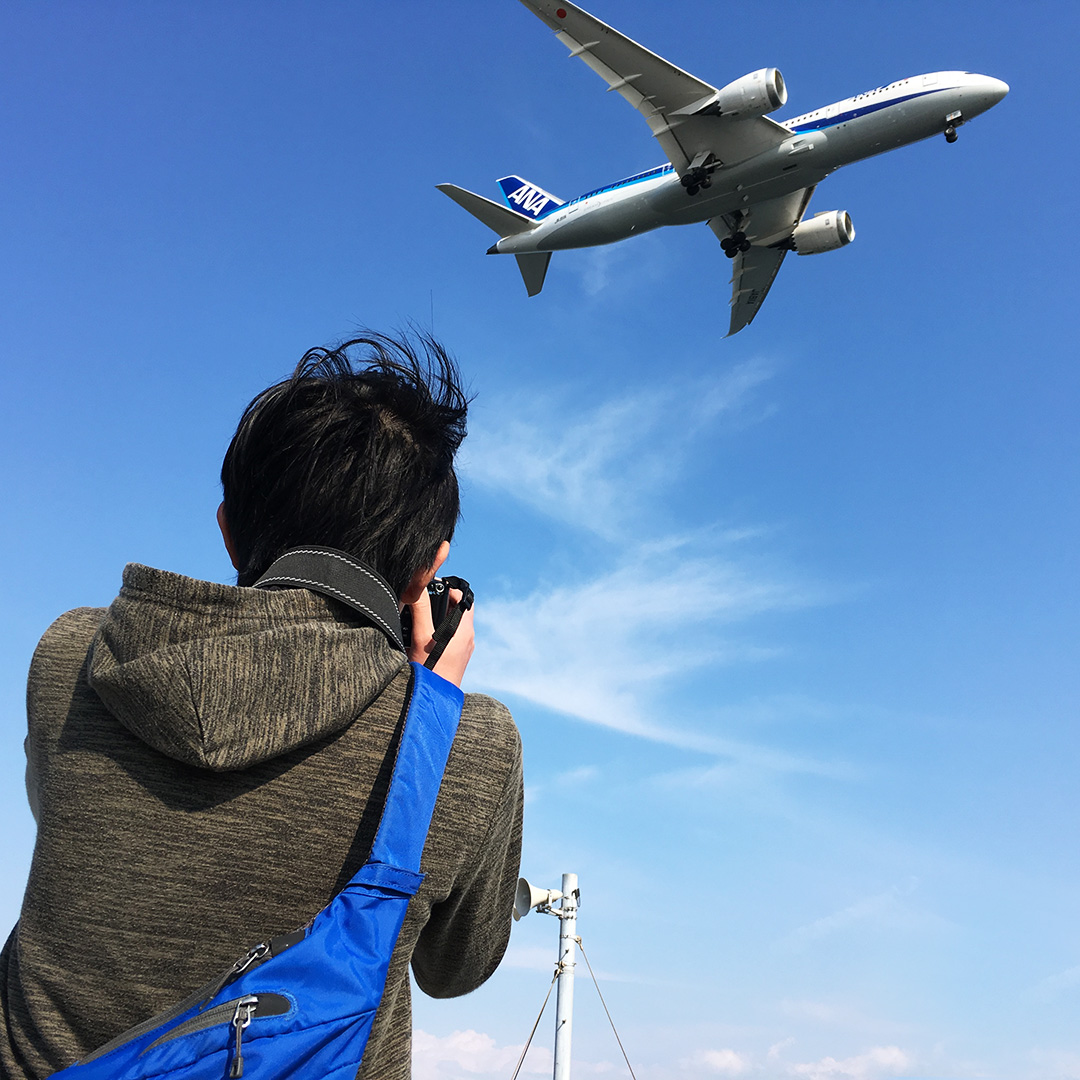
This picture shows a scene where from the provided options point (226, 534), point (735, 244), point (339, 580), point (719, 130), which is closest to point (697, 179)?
point (719, 130)

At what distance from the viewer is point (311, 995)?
152cm

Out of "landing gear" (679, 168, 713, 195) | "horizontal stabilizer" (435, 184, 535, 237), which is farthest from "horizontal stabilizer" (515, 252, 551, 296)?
"landing gear" (679, 168, 713, 195)

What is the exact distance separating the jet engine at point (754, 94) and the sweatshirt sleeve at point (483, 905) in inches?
1140

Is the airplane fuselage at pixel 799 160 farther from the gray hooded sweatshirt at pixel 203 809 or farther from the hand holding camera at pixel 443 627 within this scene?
the gray hooded sweatshirt at pixel 203 809

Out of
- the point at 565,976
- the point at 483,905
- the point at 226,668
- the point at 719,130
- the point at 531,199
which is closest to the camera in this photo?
the point at 226,668

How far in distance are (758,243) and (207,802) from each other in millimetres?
37117

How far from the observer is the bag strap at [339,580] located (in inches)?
75.4

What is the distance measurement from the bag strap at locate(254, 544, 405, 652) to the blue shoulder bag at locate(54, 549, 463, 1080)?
336mm

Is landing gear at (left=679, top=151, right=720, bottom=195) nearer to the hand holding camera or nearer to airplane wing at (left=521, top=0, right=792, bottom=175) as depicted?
airplane wing at (left=521, top=0, right=792, bottom=175)

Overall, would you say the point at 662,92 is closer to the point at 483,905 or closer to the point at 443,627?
the point at 443,627

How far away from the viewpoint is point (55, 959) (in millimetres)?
1720

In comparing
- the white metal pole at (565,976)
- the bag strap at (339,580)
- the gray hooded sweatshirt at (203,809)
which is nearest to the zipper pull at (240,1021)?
the gray hooded sweatshirt at (203,809)

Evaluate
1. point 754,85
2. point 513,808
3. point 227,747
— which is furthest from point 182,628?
point 754,85

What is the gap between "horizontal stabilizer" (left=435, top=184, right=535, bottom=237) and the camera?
35188 millimetres
